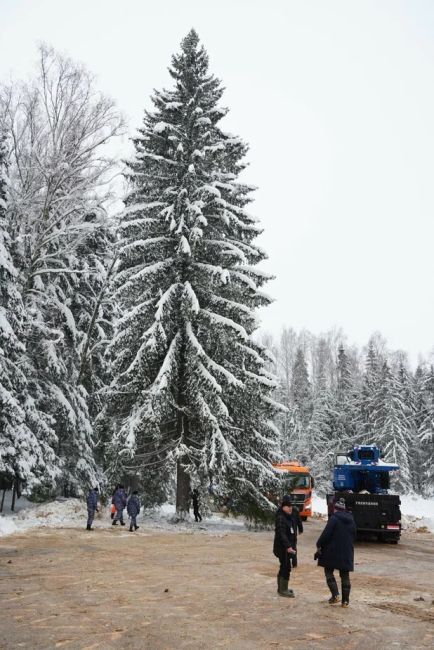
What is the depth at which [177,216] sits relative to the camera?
21078mm

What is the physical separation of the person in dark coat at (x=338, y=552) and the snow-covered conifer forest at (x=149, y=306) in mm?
9705

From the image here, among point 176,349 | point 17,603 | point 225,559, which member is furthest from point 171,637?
point 176,349

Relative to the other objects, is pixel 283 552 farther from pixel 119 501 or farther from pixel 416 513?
pixel 416 513

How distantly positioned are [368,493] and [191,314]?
9.20 m

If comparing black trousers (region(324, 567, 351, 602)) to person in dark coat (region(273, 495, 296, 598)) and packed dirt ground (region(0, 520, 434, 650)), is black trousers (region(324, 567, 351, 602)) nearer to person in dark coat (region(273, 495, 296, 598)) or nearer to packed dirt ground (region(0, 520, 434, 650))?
packed dirt ground (region(0, 520, 434, 650))

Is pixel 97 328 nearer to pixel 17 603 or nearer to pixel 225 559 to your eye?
pixel 225 559

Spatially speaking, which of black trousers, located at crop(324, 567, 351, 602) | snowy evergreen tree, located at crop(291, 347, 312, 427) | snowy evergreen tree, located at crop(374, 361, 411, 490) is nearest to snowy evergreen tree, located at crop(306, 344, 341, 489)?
snowy evergreen tree, located at crop(374, 361, 411, 490)

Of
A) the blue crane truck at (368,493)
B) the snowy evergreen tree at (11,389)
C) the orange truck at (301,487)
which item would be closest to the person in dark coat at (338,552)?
the blue crane truck at (368,493)

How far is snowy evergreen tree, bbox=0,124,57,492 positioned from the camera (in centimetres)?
1755

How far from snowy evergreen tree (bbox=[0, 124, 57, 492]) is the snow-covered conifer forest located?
6cm

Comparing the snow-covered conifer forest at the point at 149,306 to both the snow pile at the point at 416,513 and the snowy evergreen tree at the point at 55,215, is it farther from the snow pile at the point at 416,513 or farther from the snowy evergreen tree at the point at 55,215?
the snow pile at the point at 416,513

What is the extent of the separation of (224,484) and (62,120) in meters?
15.6

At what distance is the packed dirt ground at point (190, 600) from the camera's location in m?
6.48

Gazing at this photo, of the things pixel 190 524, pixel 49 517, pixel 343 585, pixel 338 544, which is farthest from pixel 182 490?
pixel 343 585
